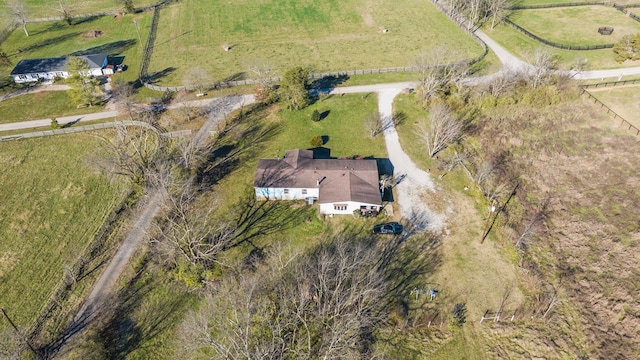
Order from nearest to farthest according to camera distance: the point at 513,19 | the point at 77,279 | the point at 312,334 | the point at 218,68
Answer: the point at 312,334, the point at 77,279, the point at 218,68, the point at 513,19

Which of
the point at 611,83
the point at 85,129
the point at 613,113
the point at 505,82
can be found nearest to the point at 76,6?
the point at 85,129

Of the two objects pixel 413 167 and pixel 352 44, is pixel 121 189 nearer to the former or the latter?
pixel 413 167

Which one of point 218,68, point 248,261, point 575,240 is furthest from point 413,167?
point 218,68

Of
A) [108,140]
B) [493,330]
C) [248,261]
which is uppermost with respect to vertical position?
[108,140]

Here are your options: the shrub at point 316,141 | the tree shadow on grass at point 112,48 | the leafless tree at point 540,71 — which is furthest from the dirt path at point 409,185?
the tree shadow on grass at point 112,48

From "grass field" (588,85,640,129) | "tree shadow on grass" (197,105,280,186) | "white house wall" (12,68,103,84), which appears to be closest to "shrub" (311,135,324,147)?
"tree shadow on grass" (197,105,280,186)

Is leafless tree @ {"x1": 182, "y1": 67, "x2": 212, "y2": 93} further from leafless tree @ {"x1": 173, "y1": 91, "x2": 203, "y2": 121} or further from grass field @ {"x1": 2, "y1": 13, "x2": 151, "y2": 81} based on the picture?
grass field @ {"x1": 2, "y1": 13, "x2": 151, "y2": 81}
